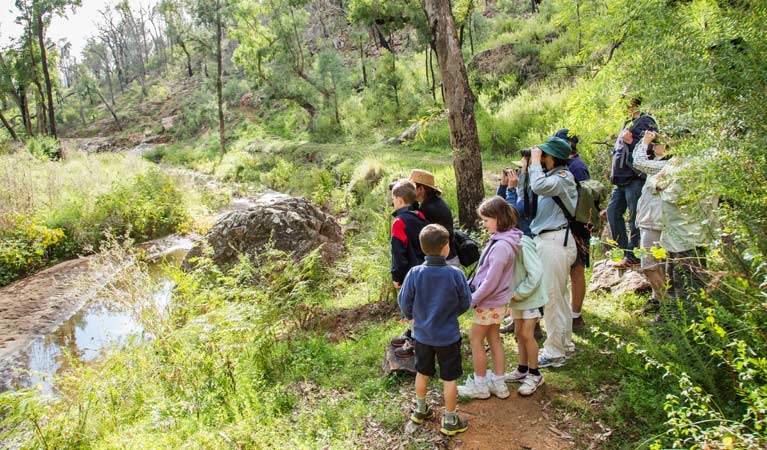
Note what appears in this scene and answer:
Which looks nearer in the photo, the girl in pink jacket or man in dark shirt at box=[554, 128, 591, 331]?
the girl in pink jacket

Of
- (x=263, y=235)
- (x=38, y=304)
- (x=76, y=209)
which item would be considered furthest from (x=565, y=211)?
(x=76, y=209)

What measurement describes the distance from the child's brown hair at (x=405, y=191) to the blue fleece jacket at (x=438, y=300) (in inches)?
37.6

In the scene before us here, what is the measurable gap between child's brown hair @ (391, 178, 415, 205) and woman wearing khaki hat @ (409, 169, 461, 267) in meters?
0.11

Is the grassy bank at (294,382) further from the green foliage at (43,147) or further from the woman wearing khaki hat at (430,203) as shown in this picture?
the green foliage at (43,147)

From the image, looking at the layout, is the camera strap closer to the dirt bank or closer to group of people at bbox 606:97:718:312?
group of people at bbox 606:97:718:312

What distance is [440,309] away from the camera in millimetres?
3205

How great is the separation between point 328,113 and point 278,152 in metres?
4.19

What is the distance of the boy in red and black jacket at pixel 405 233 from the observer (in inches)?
158

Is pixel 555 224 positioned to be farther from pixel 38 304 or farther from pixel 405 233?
pixel 38 304

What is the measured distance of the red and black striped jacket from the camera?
4.00 m

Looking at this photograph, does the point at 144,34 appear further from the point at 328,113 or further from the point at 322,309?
the point at 322,309

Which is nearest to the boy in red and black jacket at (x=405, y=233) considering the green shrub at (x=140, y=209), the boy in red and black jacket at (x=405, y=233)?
the boy in red and black jacket at (x=405, y=233)

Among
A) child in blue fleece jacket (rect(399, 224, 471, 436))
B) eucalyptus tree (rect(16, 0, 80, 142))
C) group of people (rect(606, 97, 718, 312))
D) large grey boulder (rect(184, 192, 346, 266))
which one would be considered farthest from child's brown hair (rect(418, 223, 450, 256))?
eucalyptus tree (rect(16, 0, 80, 142))

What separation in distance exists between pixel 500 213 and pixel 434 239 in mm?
666
